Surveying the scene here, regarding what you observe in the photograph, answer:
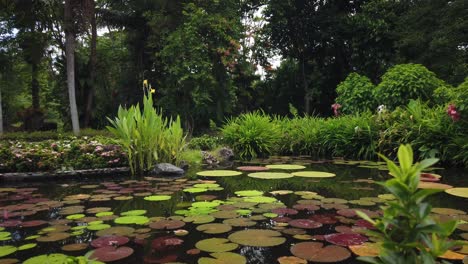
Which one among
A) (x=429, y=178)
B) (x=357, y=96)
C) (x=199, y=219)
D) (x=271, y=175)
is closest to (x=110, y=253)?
(x=199, y=219)

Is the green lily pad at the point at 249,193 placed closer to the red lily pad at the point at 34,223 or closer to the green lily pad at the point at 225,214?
the green lily pad at the point at 225,214

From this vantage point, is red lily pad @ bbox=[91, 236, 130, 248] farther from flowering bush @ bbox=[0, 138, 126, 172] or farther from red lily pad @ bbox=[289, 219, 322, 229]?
flowering bush @ bbox=[0, 138, 126, 172]

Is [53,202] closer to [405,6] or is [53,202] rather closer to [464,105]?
[464,105]

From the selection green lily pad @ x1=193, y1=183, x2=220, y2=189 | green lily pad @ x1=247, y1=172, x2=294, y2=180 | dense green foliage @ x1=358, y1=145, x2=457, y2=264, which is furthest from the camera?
green lily pad @ x1=247, y1=172, x2=294, y2=180

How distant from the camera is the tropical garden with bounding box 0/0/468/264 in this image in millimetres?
2254

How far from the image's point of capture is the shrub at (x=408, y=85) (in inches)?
305

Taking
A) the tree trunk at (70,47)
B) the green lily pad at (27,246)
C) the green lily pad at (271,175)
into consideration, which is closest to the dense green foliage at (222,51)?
the tree trunk at (70,47)

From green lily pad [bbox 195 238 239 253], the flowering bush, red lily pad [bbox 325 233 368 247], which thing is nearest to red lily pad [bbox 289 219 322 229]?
red lily pad [bbox 325 233 368 247]

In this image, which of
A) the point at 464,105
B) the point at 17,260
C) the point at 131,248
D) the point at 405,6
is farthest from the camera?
the point at 405,6

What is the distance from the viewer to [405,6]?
1299cm

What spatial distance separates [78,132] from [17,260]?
9559mm

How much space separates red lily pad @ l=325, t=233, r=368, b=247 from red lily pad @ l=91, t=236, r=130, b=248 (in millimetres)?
1365

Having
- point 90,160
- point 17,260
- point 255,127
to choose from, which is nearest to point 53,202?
point 17,260

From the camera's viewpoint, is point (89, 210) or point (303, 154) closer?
point (89, 210)
